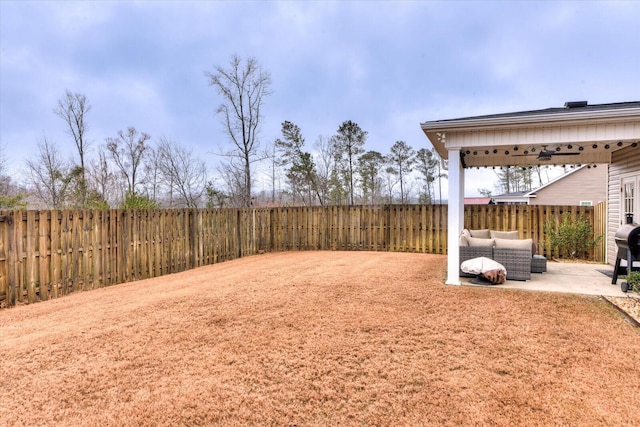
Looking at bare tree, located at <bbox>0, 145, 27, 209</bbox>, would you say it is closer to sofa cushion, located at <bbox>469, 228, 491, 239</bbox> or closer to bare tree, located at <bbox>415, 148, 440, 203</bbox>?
sofa cushion, located at <bbox>469, 228, 491, 239</bbox>

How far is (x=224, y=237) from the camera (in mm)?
9414

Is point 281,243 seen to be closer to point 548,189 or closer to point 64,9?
point 64,9

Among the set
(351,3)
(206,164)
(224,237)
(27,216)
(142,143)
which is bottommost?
(224,237)

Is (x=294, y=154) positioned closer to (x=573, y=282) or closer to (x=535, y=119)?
(x=535, y=119)

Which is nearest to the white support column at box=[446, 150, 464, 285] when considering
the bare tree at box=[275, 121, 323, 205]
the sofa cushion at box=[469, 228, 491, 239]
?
the sofa cushion at box=[469, 228, 491, 239]

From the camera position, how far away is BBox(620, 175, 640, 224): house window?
6410 millimetres

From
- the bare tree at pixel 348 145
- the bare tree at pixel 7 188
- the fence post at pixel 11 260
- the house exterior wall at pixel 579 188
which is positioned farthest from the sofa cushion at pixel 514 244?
the house exterior wall at pixel 579 188

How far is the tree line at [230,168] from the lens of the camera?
545 inches

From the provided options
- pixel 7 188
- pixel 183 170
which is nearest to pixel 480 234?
pixel 183 170

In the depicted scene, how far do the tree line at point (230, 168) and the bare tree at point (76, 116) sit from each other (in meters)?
0.05

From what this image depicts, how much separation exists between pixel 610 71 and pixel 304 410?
53.1 ft

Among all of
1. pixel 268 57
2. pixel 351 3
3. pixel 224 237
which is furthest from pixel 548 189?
pixel 224 237

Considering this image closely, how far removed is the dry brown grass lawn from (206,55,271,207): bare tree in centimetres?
987

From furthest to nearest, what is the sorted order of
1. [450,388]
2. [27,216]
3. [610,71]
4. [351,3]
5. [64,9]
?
[610,71]
[351,3]
[64,9]
[27,216]
[450,388]
